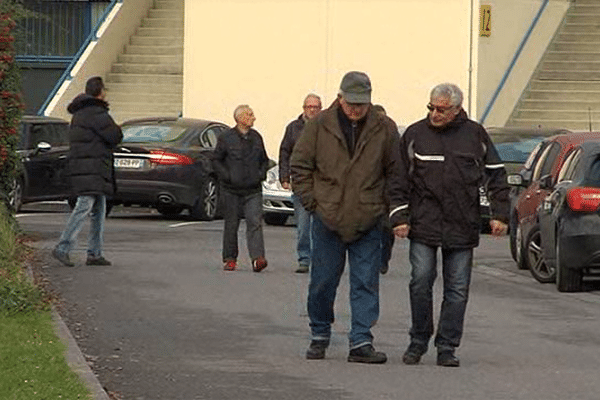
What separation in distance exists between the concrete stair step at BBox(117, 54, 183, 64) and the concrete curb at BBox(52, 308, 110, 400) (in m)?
25.7

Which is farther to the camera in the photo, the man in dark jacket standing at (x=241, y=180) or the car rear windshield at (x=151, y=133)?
the car rear windshield at (x=151, y=133)

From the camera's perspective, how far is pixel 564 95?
38.2 m

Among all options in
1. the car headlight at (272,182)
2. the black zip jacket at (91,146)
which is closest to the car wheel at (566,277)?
the black zip jacket at (91,146)

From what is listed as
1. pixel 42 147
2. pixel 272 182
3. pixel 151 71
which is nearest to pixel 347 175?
pixel 272 182

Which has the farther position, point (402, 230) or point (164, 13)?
point (164, 13)

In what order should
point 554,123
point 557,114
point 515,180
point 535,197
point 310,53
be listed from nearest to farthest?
point 535,197, point 515,180, point 310,53, point 554,123, point 557,114

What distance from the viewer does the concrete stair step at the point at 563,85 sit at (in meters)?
38.4

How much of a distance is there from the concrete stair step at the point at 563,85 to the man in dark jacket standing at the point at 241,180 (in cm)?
1868

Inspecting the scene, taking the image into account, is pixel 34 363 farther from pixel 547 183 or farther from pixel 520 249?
pixel 520 249

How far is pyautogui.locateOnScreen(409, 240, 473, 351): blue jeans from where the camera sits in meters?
13.0

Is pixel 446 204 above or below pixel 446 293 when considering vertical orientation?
above

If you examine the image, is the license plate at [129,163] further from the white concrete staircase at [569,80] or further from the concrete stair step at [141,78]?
the concrete stair step at [141,78]

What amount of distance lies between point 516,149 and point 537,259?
8.86m

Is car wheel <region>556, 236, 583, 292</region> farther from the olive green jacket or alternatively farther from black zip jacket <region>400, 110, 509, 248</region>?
the olive green jacket
